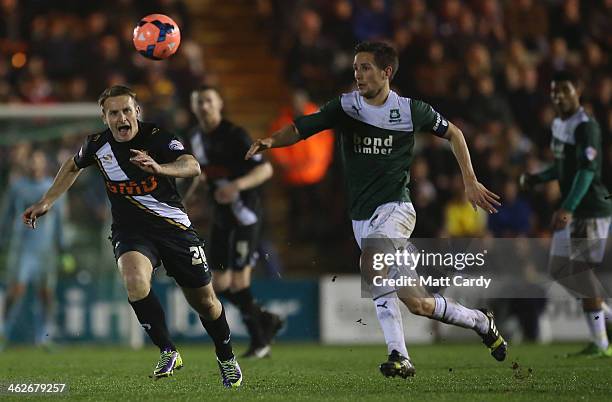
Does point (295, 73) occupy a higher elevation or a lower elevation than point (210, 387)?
higher

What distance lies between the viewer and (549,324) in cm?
1479

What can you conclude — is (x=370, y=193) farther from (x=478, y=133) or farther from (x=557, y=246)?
(x=478, y=133)

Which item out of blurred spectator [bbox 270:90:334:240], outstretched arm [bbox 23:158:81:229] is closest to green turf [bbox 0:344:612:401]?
outstretched arm [bbox 23:158:81:229]

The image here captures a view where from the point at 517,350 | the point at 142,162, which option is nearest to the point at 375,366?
the point at 517,350

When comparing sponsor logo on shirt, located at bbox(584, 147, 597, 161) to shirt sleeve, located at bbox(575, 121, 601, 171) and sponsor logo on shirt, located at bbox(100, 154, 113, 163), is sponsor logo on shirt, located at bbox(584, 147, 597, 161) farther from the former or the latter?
sponsor logo on shirt, located at bbox(100, 154, 113, 163)

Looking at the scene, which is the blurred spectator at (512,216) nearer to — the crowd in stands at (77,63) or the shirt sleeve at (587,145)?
the shirt sleeve at (587,145)

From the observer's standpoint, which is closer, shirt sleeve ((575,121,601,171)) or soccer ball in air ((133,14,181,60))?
soccer ball in air ((133,14,181,60))

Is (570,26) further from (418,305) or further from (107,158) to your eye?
(107,158)

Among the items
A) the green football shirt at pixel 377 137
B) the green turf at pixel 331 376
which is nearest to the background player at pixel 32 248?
the green turf at pixel 331 376

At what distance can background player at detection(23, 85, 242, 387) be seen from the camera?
774cm

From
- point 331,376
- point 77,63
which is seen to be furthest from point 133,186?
point 77,63

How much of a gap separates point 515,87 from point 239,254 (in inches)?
291

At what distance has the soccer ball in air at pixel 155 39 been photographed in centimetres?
887

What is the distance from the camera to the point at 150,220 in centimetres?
782
